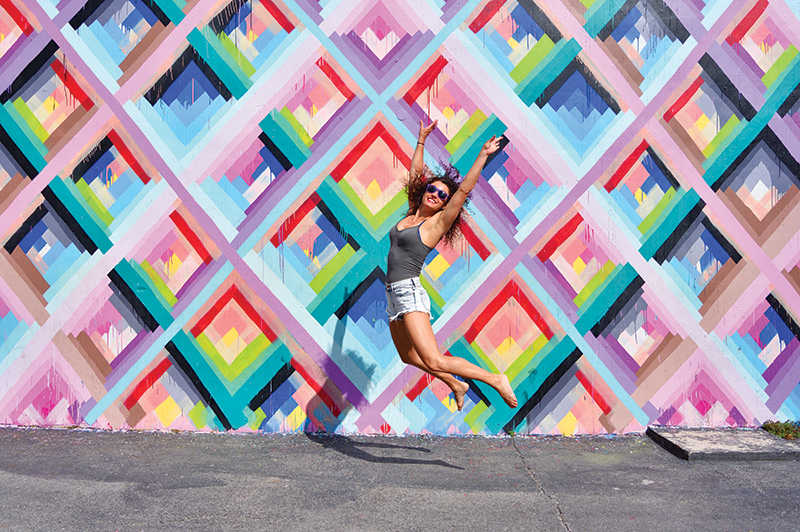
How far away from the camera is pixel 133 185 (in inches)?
179

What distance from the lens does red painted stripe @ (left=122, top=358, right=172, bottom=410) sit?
4.54 meters

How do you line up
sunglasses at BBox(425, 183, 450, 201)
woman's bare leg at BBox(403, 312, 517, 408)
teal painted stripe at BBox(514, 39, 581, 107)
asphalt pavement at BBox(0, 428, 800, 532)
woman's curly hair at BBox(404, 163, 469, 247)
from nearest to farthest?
asphalt pavement at BBox(0, 428, 800, 532), woman's bare leg at BBox(403, 312, 517, 408), sunglasses at BBox(425, 183, 450, 201), woman's curly hair at BBox(404, 163, 469, 247), teal painted stripe at BBox(514, 39, 581, 107)

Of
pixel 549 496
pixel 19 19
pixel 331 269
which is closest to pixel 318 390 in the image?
pixel 331 269

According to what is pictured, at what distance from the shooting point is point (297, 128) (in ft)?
14.8

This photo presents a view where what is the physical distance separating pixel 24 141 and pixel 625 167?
192 inches

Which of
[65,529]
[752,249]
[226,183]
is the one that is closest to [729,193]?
[752,249]

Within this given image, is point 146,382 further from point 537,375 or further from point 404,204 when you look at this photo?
point 537,375

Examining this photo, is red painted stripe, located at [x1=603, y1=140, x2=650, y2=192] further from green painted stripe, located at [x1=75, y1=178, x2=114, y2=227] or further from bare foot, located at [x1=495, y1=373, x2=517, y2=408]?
green painted stripe, located at [x1=75, y1=178, x2=114, y2=227]

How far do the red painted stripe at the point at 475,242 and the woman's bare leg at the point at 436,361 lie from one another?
1114 mm

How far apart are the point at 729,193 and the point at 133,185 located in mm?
4798

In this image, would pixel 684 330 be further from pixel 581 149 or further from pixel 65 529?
pixel 65 529

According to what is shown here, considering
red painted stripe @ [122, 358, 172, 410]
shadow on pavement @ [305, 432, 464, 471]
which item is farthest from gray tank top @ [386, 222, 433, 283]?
red painted stripe @ [122, 358, 172, 410]

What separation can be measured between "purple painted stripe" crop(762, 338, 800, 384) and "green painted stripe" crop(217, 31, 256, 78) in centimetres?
480

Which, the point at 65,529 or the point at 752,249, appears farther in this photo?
the point at 752,249
